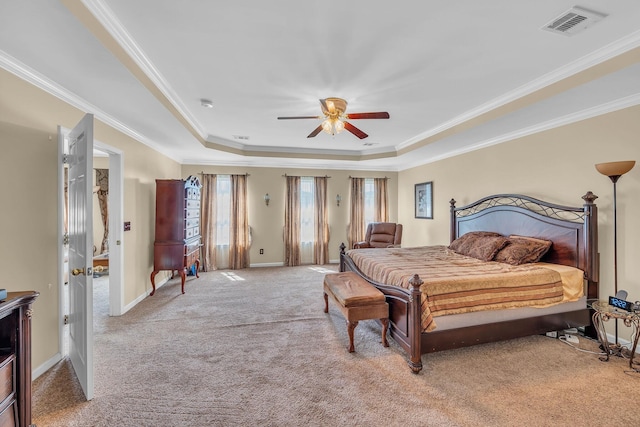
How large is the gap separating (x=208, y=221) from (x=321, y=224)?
2.62 m

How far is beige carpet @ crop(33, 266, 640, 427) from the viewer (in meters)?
1.92

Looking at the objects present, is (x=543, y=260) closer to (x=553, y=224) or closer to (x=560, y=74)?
(x=553, y=224)

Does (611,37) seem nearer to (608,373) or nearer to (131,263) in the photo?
(608,373)

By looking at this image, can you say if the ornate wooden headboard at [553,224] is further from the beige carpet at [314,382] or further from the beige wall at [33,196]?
the beige wall at [33,196]

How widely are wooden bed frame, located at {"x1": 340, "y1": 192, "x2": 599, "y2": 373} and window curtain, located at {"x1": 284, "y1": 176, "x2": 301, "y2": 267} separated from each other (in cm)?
284

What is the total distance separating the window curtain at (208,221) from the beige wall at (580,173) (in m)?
5.15

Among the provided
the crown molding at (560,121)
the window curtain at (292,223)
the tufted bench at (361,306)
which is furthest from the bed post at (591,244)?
the window curtain at (292,223)

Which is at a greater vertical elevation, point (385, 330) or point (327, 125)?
point (327, 125)

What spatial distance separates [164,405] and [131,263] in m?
2.66

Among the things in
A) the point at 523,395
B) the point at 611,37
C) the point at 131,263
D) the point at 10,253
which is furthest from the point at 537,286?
the point at 131,263

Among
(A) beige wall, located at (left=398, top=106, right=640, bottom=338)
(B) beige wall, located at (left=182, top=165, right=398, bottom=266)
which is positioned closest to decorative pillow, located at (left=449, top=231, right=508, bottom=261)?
(A) beige wall, located at (left=398, top=106, right=640, bottom=338)

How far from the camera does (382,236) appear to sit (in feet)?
20.5

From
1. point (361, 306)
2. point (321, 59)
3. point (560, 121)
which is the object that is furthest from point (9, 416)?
point (560, 121)

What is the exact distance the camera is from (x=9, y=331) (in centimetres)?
162
